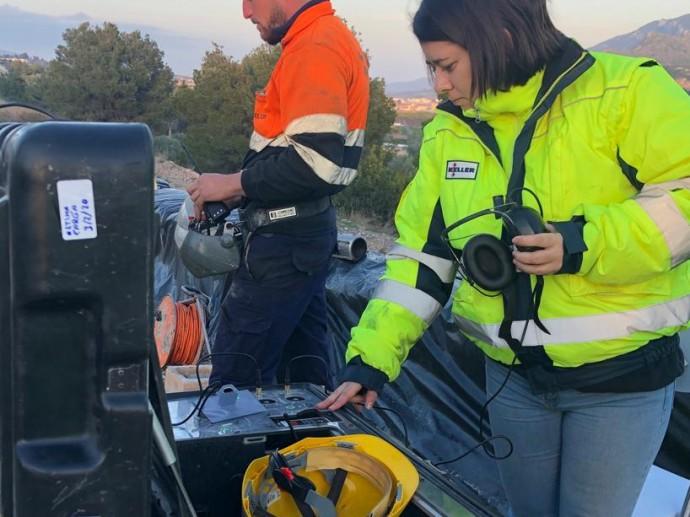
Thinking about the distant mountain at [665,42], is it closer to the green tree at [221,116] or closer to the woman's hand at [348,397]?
the green tree at [221,116]

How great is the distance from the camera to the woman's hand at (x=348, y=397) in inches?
83.5

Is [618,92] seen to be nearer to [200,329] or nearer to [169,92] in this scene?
[200,329]

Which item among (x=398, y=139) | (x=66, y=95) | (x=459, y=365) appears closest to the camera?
(x=459, y=365)

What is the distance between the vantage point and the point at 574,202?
181 centimetres

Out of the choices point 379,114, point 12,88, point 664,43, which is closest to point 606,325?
point 379,114

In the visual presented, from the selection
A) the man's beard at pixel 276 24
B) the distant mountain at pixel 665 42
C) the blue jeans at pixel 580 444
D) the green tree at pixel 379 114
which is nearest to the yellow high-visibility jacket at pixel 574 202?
the blue jeans at pixel 580 444

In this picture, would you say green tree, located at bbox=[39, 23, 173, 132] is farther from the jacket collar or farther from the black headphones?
the black headphones

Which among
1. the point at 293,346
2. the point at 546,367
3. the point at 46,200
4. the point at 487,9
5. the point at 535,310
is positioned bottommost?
the point at 293,346

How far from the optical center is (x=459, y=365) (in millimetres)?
4062

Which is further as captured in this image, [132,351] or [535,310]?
[535,310]

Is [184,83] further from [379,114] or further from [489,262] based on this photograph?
[489,262]

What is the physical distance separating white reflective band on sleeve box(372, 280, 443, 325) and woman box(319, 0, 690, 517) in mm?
101

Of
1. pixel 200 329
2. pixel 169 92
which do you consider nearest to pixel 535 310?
pixel 200 329

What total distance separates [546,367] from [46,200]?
1331 millimetres
